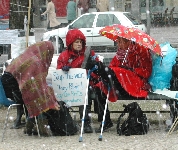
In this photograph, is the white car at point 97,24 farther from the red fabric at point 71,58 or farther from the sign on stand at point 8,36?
the red fabric at point 71,58

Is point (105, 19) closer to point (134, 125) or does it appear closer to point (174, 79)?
point (174, 79)

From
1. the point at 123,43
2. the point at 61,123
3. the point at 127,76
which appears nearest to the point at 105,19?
the point at 123,43

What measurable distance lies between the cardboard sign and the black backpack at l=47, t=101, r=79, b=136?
10.8 inches

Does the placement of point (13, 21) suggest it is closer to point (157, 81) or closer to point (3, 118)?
point (3, 118)

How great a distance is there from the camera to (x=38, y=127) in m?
8.45

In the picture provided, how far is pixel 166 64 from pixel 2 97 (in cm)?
217

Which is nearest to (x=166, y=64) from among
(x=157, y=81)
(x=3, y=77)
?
(x=157, y=81)

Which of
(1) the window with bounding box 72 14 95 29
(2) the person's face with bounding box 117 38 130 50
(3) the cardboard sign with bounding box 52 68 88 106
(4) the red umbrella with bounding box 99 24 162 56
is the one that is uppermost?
(4) the red umbrella with bounding box 99 24 162 56

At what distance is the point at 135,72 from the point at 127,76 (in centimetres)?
17

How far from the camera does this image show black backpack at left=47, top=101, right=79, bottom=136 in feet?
27.7

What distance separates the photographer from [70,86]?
879 centimetres

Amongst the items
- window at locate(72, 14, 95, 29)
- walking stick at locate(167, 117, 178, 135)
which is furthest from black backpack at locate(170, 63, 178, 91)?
window at locate(72, 14, 95, 29)

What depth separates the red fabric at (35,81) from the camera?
26.8ft

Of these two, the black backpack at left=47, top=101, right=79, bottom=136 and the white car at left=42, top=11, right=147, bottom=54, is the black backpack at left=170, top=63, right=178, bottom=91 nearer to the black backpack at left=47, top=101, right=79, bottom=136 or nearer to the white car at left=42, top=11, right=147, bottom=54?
the black backpack at left=47, top=101, right=79, bottom=136
